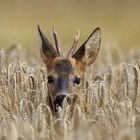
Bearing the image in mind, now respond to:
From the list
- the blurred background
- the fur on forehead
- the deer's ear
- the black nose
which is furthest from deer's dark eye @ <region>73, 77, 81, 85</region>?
the blurred background

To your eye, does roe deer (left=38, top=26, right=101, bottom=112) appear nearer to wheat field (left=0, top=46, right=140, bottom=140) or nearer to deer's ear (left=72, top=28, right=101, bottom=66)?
deer's ear (left=72, top=28, right=101, bottom=66)

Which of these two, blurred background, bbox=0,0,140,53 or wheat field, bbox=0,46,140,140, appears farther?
blurred background, bbox=0,0,140,53

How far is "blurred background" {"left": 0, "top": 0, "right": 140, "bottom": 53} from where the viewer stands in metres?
30.1

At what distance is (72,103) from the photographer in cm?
1291

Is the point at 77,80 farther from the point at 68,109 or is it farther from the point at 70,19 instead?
the point at 70,19

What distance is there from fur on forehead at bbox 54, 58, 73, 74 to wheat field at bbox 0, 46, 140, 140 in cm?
27

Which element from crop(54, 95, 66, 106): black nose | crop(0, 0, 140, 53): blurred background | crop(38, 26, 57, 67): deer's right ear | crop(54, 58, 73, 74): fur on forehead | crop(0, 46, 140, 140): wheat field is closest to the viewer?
crop(0, 46, 140, 140): wheat field

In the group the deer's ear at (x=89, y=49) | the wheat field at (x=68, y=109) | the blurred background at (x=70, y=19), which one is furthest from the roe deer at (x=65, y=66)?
the blurred background at (x=70, y=19)

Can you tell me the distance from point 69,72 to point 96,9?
2301 cm

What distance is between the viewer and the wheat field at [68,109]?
34.7ft

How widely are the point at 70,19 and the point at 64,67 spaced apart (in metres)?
21.3

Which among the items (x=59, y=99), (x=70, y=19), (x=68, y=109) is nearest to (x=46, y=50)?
(x=59, y=99)

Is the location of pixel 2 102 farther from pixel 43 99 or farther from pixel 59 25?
pixel 59 25

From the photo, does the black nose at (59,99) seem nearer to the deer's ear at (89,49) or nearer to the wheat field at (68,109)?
the wheat field at (68,109)
